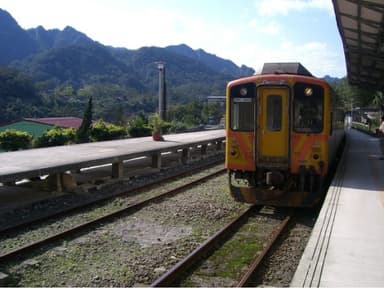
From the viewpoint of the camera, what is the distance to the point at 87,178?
13.4 meters

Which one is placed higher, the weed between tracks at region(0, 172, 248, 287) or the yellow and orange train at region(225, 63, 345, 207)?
the yellow and orange train at region(225, 63, 345, 207)

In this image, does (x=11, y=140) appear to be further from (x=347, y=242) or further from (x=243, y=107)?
(x=347, y=242)

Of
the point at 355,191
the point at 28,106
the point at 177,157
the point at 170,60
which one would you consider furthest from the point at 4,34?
the point at 355,191

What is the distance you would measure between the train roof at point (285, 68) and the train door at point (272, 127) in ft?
2.16

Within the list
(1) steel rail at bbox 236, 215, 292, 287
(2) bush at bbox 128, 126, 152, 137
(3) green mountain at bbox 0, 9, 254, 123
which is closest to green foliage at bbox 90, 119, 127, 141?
(2) bush at bbox 128, 126, 152, 137

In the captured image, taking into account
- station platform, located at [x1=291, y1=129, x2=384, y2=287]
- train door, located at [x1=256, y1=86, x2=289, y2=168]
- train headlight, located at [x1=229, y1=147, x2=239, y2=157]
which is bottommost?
station platform, located at [x1=291, y1=129, x2=384, y2=287]

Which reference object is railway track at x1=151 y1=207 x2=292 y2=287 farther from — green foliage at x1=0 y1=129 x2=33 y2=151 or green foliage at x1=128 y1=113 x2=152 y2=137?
green foliage at x1=128 y1=113 x2=152 y2=137

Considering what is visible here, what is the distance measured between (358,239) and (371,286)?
1.80m

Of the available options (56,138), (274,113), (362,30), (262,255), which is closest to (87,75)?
(56,138)

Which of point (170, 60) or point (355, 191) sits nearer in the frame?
point (355, 191)

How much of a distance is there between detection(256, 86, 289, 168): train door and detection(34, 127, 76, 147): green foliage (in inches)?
629

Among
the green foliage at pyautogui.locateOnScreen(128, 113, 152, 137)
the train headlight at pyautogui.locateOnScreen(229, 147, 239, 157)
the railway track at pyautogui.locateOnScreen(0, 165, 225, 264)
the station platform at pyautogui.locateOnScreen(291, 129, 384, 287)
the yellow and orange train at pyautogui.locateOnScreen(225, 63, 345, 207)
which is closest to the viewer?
the station platform at pyautogui.locateOnScreen(291, 129, 384, 287)

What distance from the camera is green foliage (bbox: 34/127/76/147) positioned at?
77.8 feet

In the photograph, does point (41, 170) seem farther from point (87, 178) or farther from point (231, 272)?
point (231, 272)
